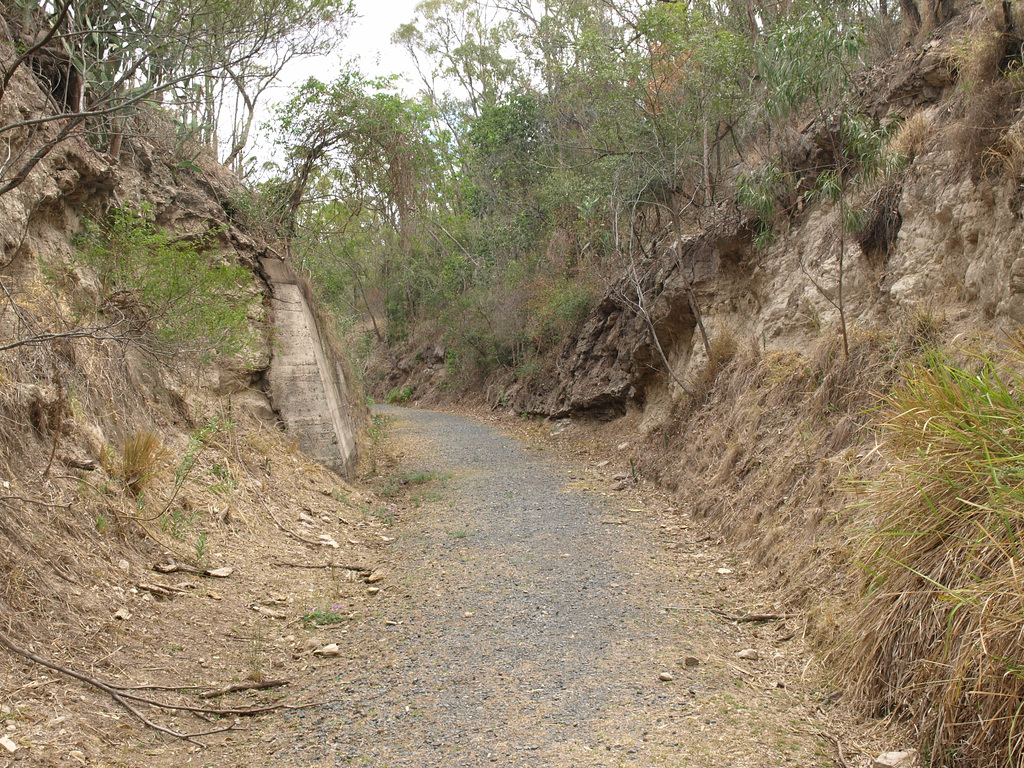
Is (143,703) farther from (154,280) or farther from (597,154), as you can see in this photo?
(597,154)

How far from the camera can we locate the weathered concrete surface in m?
9.67

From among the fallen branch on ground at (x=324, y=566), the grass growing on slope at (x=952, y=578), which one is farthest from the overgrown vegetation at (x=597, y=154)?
the fallen branch on ground at (x=324, y=566)

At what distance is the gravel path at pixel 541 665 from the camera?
354cm

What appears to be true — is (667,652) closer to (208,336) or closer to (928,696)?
(928,696)

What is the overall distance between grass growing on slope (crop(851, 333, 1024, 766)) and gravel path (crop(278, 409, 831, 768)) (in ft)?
2.15

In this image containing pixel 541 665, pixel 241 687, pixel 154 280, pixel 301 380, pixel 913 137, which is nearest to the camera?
pixel 241 687

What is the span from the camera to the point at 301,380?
9.88 metres

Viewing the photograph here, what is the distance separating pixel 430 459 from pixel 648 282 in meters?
5.27

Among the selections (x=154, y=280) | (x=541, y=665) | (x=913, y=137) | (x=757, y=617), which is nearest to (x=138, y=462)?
(x=154, y=280)

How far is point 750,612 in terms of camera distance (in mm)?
5309

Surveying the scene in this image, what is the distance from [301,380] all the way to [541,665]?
652cm

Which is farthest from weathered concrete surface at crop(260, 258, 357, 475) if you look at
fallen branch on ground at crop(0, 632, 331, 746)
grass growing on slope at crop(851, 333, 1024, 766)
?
grass growing on slope at crop(851, 333, 1024, 766)

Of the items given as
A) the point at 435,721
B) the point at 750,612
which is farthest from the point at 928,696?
the point at 435,721

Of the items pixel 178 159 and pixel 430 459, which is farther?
pixel 430 459
